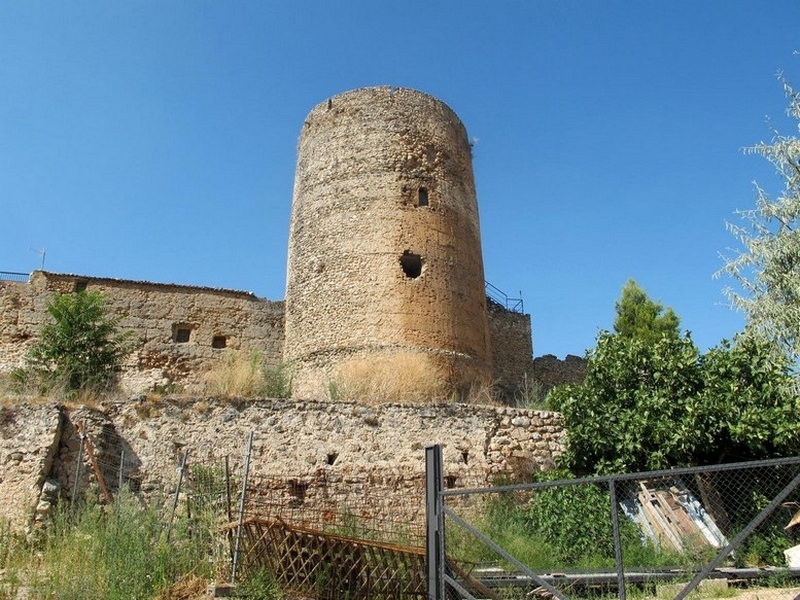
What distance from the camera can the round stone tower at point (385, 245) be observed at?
1317 cm

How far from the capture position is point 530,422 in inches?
453

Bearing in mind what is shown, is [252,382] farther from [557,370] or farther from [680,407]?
[557,370]

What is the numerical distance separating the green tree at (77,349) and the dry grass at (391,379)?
14.4 feet

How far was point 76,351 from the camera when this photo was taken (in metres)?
13.5

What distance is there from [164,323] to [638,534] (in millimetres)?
10825

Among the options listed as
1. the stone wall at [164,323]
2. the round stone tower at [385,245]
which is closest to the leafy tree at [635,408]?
the round stone tower at [385,245]

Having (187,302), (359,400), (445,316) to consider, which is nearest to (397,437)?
(359,400)

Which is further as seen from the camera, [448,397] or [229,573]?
[448,397]

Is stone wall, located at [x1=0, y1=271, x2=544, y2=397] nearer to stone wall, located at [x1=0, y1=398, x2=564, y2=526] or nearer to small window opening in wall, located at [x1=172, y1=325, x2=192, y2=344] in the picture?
small window opening in wall, located at [x1=172, y1=325, x2=192, y2=344]

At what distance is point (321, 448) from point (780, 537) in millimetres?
6251

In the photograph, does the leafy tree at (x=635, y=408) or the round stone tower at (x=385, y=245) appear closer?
the leafy tree at (x=635, y=408)

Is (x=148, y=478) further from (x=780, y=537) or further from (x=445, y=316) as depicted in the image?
(x=780, y=537)

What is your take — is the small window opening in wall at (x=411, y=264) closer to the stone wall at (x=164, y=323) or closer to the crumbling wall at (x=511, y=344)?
the stone wall at (x=164, y=323)

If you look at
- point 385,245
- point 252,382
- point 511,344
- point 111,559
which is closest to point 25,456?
point 111,559
